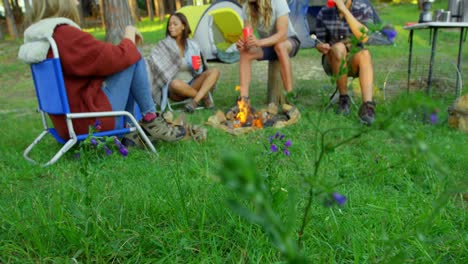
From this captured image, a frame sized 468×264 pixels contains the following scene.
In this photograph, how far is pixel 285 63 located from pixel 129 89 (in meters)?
1.71

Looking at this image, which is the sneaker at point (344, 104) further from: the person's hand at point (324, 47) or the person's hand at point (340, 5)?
the person's hand at point (340, 5)

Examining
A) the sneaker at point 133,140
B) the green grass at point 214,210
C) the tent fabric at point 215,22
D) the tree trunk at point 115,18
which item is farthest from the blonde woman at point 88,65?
the tree trunk at point 115,18

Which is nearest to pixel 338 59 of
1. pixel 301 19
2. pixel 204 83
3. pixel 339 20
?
pixel 339 20

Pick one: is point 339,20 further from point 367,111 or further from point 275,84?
point 367,111

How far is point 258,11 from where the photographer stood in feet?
13.4

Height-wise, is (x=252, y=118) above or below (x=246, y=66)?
below

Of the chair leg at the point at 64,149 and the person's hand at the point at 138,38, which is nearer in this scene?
the chair leg at the point at 64,149

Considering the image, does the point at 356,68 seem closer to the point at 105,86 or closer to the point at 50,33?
the point at 105,86

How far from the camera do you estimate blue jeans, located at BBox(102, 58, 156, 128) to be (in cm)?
273

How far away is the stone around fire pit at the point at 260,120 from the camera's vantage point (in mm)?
3463

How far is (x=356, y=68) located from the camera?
3.88 meters

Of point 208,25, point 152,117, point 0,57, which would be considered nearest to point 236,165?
point 152,117

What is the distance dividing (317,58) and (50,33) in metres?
6.28

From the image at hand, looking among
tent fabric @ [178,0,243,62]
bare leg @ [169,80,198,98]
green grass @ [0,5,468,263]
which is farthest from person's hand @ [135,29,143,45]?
tent fabric @ [178,0,243,62]
